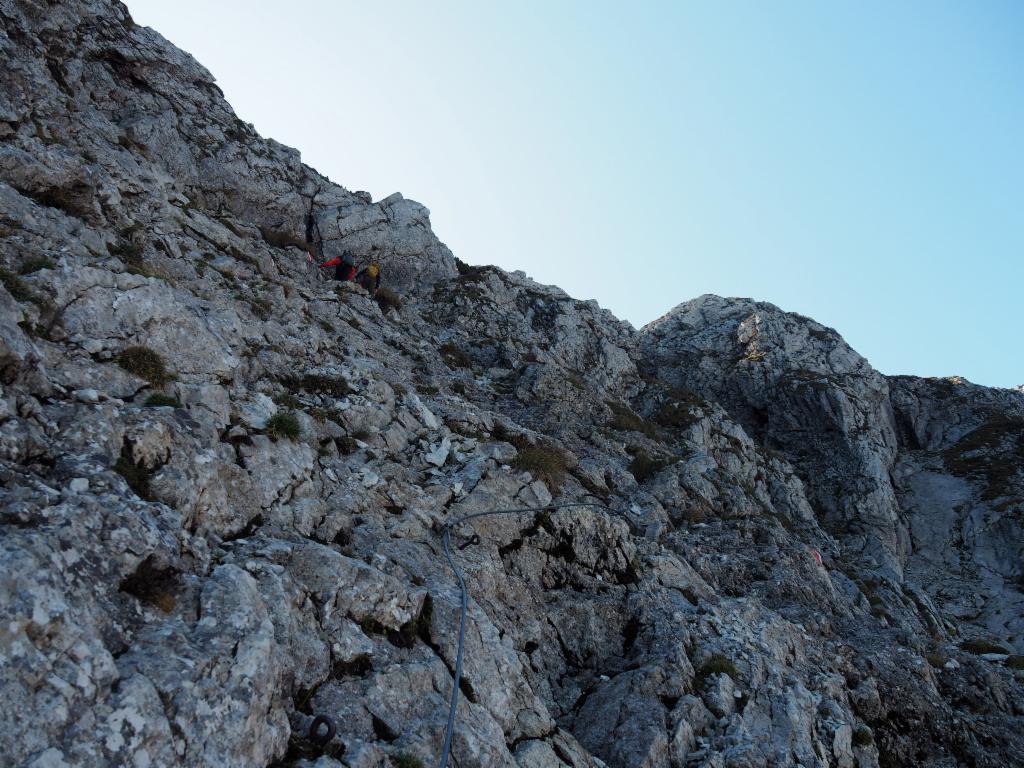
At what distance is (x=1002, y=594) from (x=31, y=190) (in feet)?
151

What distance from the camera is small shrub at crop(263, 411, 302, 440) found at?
45.1 feet

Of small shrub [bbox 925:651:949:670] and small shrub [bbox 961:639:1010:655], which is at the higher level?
small shrub [bbox 961:639:1010:655]

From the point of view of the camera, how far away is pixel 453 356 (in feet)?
102

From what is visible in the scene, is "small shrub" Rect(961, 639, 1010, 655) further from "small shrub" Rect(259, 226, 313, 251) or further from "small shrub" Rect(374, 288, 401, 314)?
"small shrub" Rect(259, 226, 313, 251)

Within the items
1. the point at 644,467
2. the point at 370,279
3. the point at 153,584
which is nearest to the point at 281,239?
the point at 370,279

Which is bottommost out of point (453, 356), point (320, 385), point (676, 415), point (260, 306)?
point (320, 385)

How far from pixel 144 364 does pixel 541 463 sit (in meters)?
10.9

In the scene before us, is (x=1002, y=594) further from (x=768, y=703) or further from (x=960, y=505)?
(x=768, y=703)

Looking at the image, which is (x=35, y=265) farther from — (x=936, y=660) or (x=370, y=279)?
(x=936, y=660)

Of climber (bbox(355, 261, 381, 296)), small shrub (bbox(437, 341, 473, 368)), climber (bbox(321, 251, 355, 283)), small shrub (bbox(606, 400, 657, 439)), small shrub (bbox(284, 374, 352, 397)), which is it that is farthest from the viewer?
climber (bbox(355, 261, 381, 296))

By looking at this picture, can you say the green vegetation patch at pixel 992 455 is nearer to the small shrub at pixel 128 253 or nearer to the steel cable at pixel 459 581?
the steel cable at pixel 459 581

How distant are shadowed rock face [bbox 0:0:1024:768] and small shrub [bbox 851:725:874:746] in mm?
62

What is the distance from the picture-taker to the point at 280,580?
391 inches

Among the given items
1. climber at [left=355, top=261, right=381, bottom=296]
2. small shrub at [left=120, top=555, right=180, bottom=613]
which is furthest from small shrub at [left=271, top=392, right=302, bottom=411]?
climber at [left=355, top=261, right=381, bottom=296]
